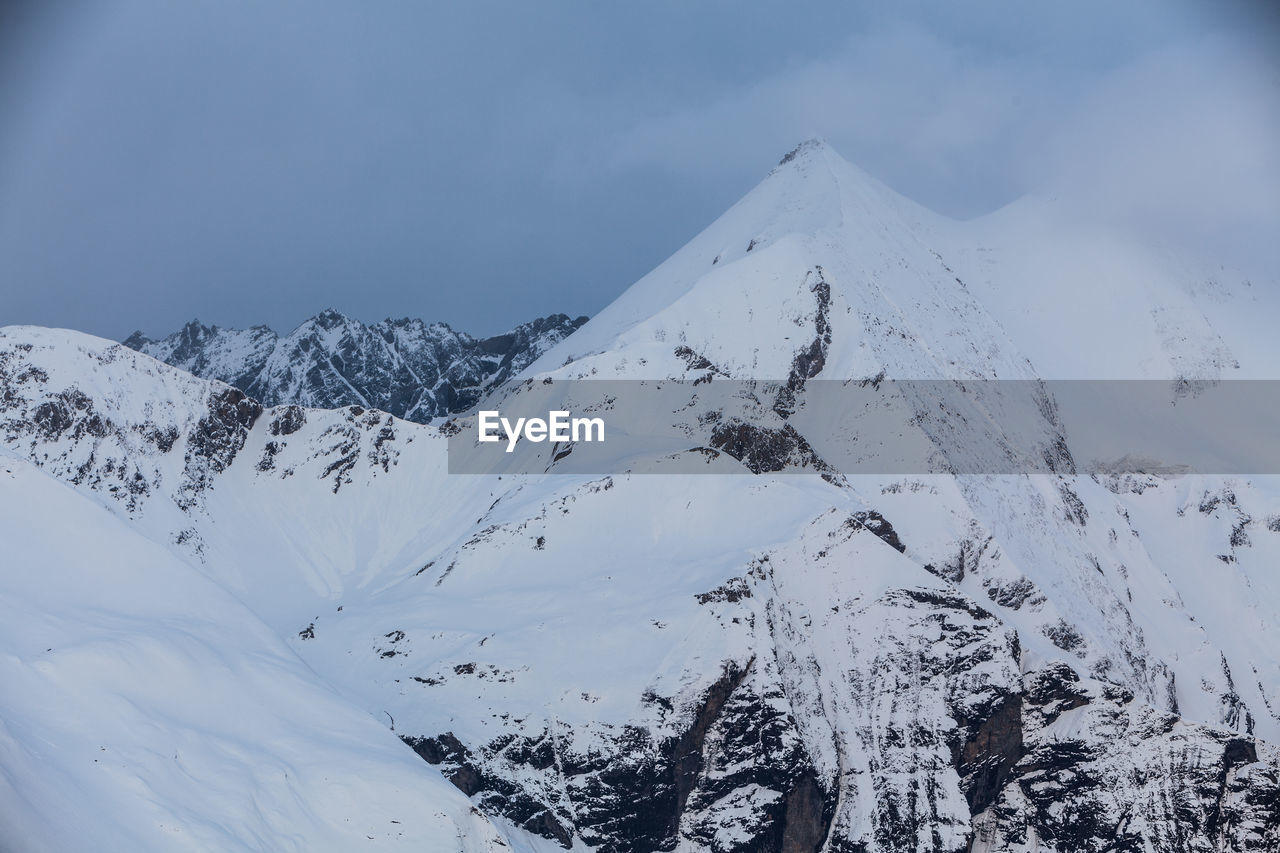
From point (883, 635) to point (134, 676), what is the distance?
8083 centimetres

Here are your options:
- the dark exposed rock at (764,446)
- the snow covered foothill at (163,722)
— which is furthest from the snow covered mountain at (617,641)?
the dark exposed rock at (764,446)

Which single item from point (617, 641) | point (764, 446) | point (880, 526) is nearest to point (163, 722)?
point (617, 641)

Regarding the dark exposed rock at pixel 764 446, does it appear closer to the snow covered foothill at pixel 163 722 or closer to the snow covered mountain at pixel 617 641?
the snow covered mountain at pixel 617 641

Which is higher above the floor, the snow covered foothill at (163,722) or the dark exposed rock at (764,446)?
the dark exposed rock at (764,446)

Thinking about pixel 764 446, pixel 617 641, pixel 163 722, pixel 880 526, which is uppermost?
pixel 764 446

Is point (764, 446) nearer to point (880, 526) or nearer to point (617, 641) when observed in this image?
point (880, 526)

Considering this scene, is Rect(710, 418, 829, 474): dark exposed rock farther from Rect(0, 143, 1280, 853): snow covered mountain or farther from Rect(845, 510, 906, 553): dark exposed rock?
Rect(845, 510, 906, 553): dark exposed rock

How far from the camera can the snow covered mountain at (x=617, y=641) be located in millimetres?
82812

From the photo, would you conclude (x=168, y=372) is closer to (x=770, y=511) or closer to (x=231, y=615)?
(x=770, y=511)

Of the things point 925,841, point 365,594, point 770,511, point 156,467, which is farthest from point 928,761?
point 156,467

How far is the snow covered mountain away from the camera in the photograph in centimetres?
8281

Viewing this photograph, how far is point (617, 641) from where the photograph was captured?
13300cm

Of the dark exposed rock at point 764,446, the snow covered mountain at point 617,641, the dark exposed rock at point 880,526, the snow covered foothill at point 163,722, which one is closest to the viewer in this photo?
the snow covered foothill at point 163,722

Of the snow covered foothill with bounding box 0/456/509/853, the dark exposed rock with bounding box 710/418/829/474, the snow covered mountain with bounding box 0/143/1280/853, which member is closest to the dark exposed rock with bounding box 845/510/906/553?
the snow covered mountain with bounding box 0/143/1280/853
